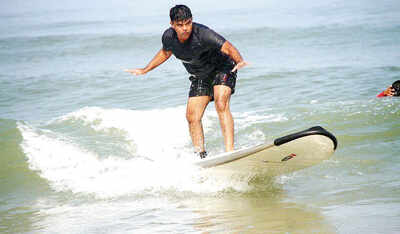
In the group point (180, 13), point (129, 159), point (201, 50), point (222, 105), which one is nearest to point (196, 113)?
point (222, 105)

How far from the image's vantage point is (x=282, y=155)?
5.51 metres

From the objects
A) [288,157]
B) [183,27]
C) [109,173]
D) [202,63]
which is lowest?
[109,173]

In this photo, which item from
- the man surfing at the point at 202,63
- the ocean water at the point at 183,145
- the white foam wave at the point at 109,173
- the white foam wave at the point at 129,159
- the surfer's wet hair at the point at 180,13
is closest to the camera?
the ocean water at the point at 183,145

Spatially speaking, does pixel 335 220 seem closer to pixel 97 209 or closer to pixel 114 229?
pixel 114 229

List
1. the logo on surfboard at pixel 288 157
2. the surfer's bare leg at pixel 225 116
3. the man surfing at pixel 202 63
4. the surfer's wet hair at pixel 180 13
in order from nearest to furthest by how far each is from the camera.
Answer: the logo on surfboard at pixel 288 157 < the surfer's wet hair at pixel 180 13 < the man surfing at pixel 202 63 < the surfer's bare leg at pixel 225 116

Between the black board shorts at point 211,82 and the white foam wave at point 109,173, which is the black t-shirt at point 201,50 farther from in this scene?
the white foam wave at point 109,173

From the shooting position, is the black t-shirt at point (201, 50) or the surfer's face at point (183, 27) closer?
the surfer's face at point (183, 27)

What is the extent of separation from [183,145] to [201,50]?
10.9ft

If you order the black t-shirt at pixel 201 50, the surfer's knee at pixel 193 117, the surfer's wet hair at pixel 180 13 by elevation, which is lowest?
the surfer's knee at pixel 193 117

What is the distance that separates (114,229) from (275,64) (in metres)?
13.4

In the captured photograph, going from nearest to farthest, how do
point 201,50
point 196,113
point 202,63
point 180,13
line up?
point 180,13, point 201,50, point 202,63, point 196,113

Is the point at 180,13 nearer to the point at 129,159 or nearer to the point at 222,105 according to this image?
the point at 222,105

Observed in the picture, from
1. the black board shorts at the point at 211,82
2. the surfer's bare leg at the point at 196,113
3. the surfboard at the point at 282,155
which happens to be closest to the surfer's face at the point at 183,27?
the black board shorts at the point at 211,82

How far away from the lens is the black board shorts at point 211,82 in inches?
251
